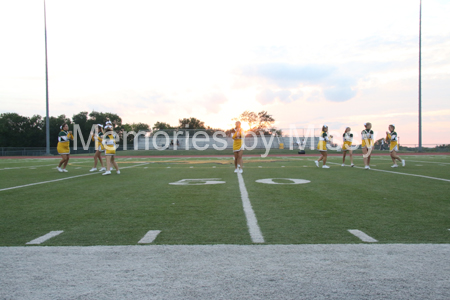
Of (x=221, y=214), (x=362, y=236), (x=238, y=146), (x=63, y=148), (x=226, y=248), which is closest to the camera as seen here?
(x=226, y=248)

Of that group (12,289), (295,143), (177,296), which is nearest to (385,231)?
(177,296)

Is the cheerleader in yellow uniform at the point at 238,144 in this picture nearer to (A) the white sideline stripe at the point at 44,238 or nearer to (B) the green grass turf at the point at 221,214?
(B) the green grass turf at the point at 221,214

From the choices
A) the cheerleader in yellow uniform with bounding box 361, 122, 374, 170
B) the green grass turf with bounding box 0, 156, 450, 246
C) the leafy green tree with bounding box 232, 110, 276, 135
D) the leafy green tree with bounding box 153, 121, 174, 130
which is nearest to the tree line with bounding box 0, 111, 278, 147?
the leafy green tree with bounding box 232, 110, 276, 135

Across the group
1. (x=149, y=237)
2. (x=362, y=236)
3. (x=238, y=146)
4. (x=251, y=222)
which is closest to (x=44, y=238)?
(x=149, y=237)

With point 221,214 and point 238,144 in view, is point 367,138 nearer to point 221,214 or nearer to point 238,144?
point 238,144

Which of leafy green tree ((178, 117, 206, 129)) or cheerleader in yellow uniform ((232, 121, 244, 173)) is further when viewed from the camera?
leafy green tree ((178, 117, 206, 129))

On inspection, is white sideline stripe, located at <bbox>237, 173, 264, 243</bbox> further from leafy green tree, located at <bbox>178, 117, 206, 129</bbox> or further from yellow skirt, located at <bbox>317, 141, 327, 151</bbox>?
leafy green tree, located at <bbox>178, 117, 206, 129</bbox>

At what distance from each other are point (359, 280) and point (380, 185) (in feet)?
22.0

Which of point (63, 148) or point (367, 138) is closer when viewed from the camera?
point (63, 148)

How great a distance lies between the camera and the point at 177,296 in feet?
7.59

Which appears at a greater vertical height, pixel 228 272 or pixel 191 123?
pixel 191 123

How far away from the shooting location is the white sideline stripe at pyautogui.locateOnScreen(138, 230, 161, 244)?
3.64 m

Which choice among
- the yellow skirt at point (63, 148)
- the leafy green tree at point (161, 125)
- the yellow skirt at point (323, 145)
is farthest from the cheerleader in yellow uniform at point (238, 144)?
the leafy green tree at point (161, 125)

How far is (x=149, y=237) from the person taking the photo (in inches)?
150
